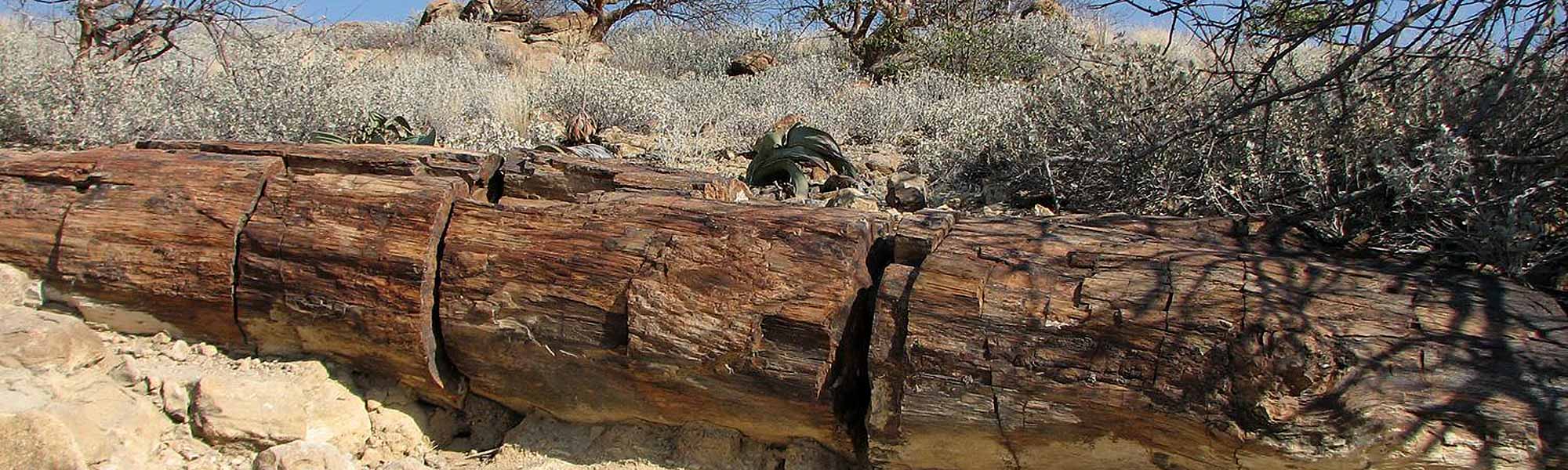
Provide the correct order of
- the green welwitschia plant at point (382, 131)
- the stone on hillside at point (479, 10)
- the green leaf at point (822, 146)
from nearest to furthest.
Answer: the green leaf at point (822, 146), the green welwitschia plant at point (382, 131), the stone on hillside at point (479, 10)

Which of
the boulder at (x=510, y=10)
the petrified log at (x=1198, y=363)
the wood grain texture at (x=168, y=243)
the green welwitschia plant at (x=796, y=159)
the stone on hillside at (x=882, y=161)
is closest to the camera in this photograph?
the petrified log at (x=1198, y=363)

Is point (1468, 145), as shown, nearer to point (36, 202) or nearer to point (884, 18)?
point (36, 202)

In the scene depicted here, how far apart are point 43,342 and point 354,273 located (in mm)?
876

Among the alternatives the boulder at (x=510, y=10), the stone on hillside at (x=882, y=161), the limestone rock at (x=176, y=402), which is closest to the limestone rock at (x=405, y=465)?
the limestone rock at (x=176, y=402)

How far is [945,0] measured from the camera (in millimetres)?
12375

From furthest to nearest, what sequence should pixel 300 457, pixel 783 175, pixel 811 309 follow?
pixel 783 175 → pixel 300 457 → pixel 811 309

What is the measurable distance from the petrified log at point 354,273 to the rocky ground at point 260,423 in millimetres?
→ 103

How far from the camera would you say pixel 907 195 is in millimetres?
4777

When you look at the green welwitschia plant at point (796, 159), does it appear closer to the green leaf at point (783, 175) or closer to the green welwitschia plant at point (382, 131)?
the green leaf at point (783, 175)

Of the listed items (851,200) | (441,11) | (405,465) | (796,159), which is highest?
(441,11)

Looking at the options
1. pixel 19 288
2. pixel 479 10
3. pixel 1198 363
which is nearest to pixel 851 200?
pixel 1198 363

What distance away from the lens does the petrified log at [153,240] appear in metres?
2.90

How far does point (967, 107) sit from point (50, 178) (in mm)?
5473

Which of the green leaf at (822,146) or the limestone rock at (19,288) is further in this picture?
the green leaf at (822,146)
